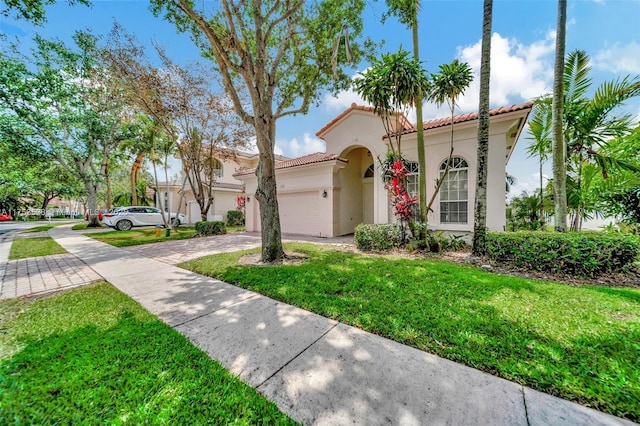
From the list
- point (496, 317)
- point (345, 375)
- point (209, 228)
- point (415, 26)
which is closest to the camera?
point (345, 375)

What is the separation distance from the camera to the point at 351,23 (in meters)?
7.82

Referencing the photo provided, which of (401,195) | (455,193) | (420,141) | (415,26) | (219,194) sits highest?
(415,26)

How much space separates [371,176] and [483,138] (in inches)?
285

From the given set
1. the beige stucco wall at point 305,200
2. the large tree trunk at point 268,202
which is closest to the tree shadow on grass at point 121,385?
the large tree trunk at point 268,202

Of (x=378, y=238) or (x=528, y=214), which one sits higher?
(x=528, y=214)

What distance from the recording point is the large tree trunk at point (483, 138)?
6.15 meters

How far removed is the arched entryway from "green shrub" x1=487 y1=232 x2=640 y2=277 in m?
7.54

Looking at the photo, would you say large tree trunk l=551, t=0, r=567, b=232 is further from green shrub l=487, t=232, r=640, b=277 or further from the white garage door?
the white garage door

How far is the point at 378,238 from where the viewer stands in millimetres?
8070

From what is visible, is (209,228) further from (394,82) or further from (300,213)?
(394,82)

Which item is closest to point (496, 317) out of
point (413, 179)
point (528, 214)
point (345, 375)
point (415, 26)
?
point (345, 375)

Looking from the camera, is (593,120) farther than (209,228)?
No

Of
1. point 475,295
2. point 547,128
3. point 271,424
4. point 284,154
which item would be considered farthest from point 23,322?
point 284,154

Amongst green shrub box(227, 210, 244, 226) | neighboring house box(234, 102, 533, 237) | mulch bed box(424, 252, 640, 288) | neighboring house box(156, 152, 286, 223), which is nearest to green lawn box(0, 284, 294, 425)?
mulch bed box(424, 252, 640, 288)
